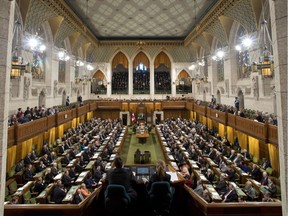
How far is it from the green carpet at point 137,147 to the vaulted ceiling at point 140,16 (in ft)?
38.2

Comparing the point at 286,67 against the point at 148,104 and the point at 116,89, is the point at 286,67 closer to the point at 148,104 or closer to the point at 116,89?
the point at 148,104

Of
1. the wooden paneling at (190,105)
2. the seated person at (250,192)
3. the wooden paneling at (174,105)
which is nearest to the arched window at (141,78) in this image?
the wooden paneling at (174,105)

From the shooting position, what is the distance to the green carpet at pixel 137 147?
42.7ft

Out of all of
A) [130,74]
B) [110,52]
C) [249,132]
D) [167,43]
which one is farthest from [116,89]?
[249,132]

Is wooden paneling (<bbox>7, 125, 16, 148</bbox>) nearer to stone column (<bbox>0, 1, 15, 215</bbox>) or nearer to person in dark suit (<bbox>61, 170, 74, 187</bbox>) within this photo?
person in dark suit (<bbox>61, 170, 74, 187</bbox>)

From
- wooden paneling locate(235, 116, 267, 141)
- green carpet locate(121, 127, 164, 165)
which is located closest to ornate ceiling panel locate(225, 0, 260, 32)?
wooden paneling locate(235, 116, 267, 141)

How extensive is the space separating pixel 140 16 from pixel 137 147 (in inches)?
491

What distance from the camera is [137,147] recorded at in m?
16.0

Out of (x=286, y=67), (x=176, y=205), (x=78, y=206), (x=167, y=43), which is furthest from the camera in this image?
(x=167, y=43)

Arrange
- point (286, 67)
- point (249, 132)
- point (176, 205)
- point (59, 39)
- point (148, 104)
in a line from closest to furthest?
point (286, 67), point (176, 205), point (249, 132), point (59, 39), point (148, 104)

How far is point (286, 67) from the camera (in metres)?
2.48

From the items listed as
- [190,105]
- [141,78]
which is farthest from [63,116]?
[141,78]

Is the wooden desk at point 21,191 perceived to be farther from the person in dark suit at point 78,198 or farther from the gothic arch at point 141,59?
the gothic arch at point 141,59

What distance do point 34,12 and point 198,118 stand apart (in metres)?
18.5
